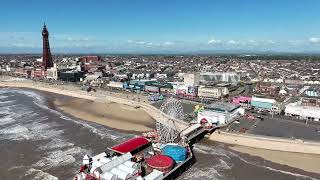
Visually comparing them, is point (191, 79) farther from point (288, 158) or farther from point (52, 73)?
point (52, 73)

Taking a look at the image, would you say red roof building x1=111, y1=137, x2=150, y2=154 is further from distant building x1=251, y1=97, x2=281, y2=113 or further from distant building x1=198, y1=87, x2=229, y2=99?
distant building x1=198, y1=87, x2=229, y2=99

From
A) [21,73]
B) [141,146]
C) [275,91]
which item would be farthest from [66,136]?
[21,73]

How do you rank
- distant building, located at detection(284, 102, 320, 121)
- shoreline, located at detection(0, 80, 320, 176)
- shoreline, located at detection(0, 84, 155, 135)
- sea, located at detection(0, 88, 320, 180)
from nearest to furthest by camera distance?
sea, located at detection(0, 88, 320, 180)
shoreline, located at detection(0, 80, 320, 176)
shoreline, located at detection(0, 84, 155, 135)
distant building, located at detection(284, 102, 320, 121)

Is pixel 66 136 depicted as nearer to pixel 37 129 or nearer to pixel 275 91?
pixel 37 129

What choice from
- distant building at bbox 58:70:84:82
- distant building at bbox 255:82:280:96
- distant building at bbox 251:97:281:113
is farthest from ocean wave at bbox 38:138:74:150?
distant building at bbox 58:70:84:82

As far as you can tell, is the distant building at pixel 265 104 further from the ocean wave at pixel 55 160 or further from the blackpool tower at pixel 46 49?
the blackpool tower at pixel 46 49

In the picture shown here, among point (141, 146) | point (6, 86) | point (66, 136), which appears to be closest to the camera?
point (141, 146)

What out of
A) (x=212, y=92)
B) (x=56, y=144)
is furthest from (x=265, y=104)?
(x=56, y=144)
